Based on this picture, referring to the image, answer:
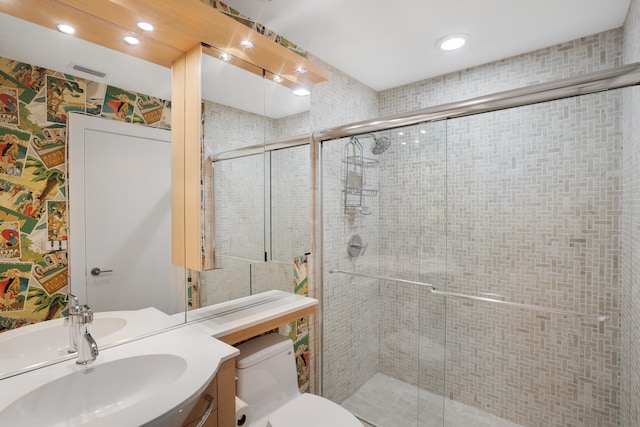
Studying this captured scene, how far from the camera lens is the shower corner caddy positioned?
2205 mm

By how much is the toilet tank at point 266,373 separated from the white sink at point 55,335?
466 millimetres

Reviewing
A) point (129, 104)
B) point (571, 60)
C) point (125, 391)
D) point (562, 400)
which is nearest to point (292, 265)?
point (125, 391)

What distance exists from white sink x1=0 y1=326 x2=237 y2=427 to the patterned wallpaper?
0.23 m

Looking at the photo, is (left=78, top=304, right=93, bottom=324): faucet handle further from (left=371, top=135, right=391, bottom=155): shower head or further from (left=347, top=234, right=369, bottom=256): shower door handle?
(left=371, top=135, right=391, bottom=155): shower head

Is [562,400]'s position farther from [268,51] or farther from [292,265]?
[268,51]

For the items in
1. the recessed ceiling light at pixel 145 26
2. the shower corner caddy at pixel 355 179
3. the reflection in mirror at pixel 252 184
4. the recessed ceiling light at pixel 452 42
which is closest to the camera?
the recessed ceiling light at pixel 145 26

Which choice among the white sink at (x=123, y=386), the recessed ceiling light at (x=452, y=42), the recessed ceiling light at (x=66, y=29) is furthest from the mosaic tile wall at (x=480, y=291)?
the recessed ceiling light at (x=66, y=29)

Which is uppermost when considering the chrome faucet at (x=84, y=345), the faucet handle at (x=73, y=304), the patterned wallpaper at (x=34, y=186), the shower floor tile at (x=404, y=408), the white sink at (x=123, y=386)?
the patterned wallpaper at (x=34, y=186)

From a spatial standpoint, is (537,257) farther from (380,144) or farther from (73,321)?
(73,321)

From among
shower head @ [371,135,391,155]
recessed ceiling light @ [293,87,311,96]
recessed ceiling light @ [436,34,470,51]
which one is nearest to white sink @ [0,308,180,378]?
recessed ceiling light @ [293,87,311,96]

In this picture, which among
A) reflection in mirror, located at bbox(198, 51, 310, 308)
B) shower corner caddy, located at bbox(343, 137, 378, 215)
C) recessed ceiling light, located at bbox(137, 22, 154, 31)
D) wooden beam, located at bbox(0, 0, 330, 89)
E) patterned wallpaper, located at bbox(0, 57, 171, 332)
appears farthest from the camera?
shower corner caddy, located at bbox(343, 137, 378, 215)

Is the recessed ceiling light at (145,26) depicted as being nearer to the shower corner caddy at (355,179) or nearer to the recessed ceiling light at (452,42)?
the shower corner caddy at (355,179)

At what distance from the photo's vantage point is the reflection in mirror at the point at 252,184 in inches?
61.7

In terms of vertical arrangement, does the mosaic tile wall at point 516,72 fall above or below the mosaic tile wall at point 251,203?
above
